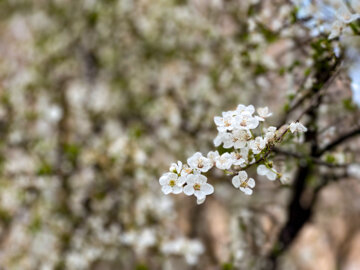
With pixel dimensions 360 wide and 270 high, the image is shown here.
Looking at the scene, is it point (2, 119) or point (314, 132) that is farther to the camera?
point (2, 119)

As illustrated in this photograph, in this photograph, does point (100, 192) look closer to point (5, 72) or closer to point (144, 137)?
point (144, 137)

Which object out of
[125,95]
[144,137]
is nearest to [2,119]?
[125,95]

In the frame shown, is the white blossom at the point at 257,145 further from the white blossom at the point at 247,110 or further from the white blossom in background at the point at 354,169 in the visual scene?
the white blossom in background at the point at 354,169

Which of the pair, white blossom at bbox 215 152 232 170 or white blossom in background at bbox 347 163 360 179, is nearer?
white blossom at bbox 215 152 232 170

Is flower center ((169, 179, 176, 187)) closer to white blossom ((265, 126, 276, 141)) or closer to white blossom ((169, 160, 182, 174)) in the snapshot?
white blossom ((169, 160, 182, 174))

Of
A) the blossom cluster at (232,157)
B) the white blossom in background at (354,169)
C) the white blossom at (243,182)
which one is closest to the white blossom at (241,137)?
the blossom cluster at (232,157)

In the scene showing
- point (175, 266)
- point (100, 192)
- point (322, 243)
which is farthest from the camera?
point (322, 243)

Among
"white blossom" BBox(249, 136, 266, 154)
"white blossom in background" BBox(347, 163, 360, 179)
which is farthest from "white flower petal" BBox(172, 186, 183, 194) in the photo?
"white blossom in background" BBox(347, 163, 360, 179)

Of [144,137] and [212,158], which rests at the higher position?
[144,137]
